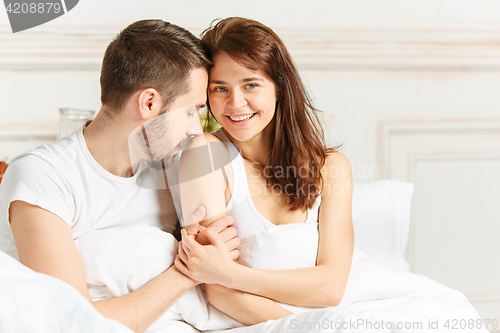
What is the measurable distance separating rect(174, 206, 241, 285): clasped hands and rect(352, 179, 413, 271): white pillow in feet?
2.11

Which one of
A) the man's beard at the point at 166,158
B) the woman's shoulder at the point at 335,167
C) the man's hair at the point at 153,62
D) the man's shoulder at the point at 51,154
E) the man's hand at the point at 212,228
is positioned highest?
the man's hair at the point at 153,62

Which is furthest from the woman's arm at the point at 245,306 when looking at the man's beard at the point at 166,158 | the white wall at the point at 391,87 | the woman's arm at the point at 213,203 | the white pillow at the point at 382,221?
the white wall at the point at 391,87

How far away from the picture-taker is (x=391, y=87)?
6.29 feet

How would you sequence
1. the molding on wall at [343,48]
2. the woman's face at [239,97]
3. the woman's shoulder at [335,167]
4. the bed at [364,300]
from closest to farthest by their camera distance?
the bed at [364,300] < the woman's face at [239,97] < the woman's shoulder at [335,167] < the molding on wall at [343,48]

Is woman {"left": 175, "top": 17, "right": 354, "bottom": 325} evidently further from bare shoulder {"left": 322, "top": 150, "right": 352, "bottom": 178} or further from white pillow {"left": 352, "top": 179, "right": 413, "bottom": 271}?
white pillow {"left": 352, "top": 179, "right": 413, "bottom": 271}

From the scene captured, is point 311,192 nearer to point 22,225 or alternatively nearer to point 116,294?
point 116,294

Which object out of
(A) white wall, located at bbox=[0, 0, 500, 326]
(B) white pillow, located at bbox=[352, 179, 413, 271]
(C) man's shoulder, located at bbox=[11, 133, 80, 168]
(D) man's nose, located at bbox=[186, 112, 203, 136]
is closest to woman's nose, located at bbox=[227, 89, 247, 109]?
(D) man's nose, located at bbox=[186, 112, 203, 136]

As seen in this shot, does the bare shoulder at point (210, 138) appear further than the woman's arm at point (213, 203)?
Yes

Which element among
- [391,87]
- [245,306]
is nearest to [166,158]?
[245,306]

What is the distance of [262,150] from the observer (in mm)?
1277

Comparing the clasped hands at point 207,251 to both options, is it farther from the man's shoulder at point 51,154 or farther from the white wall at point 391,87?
the white wall at point 391,87

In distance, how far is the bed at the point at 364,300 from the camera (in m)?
0.63

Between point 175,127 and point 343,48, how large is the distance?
109 cm

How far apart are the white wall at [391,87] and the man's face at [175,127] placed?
0.76 metres
